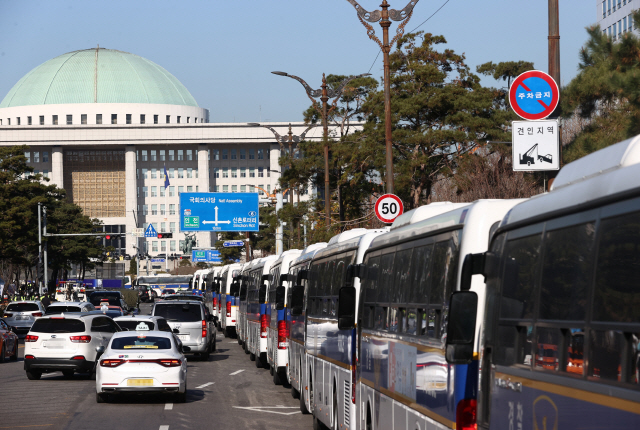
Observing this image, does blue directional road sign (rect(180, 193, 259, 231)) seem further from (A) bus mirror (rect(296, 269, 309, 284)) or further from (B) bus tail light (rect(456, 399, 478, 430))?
(B) bus tail light (rect(456, 399, 478, 430))

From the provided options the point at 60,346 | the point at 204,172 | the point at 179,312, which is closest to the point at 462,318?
the point at 60,346

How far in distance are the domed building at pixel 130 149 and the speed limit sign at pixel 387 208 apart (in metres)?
145

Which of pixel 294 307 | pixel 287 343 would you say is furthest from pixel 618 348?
pixel 287 343

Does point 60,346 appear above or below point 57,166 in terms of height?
below

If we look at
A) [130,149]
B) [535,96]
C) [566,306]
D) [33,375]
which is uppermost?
[130,149]

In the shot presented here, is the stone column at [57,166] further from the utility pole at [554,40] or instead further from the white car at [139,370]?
the utility pole at [554,40]

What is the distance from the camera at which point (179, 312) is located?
95.6 ft

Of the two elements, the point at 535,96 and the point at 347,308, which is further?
the point at 535,96

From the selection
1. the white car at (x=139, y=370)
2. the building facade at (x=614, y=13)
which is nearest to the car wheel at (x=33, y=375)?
the white car at (x=139, y=370)

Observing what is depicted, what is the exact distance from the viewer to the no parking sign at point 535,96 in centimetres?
1381

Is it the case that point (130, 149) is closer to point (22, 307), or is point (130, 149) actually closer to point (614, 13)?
point (614, 13)

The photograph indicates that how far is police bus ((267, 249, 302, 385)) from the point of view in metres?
20.7

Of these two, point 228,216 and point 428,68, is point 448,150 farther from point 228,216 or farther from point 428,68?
point 228,216

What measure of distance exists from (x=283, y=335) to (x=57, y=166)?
152 meters
